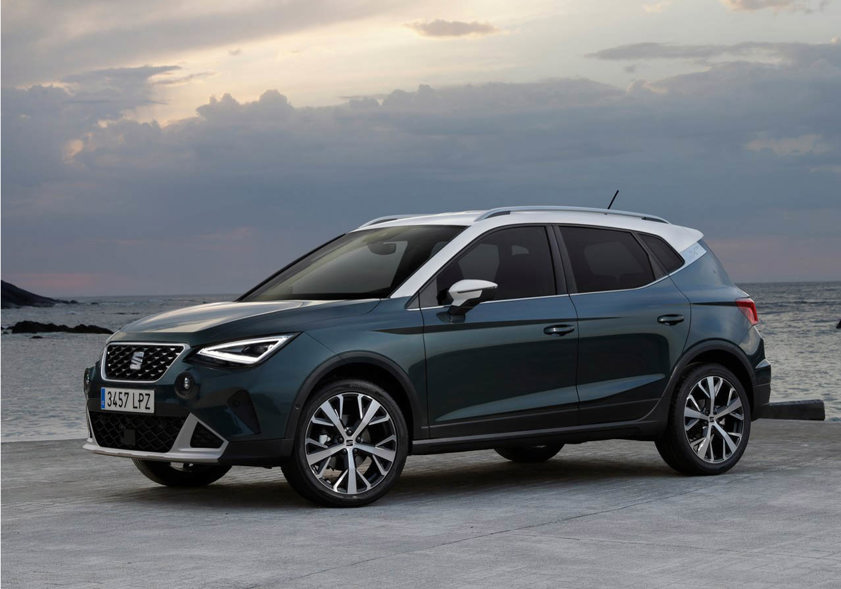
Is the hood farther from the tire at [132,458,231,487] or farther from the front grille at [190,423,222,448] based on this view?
the tire at [132,458,231,487]

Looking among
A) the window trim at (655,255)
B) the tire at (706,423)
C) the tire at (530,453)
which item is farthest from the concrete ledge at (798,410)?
the window trim at (655,255)

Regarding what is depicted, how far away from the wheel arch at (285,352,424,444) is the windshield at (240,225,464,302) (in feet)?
1.63

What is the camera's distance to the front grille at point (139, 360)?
8211mm

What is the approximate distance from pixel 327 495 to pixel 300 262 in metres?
2.33

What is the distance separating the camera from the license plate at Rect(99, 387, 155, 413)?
26.9ft

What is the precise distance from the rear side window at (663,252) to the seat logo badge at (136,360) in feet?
12.7

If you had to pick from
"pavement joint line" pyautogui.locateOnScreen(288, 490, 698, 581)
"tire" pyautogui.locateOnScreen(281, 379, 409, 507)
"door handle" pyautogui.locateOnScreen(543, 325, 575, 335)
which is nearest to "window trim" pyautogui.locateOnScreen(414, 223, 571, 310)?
"door handle" pyautogui.locateOnScreen(543, 325, 575, 335)

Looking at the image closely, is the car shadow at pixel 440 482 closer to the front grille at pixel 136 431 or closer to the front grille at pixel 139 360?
the front grille at pixel 136 431

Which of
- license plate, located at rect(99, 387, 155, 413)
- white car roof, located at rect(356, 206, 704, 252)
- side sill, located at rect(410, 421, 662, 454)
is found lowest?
side sill, located at rect(410, 421, 662, 454)

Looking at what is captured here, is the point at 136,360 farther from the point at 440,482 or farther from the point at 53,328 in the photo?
the point at 53,328

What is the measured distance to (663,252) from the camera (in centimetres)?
1005

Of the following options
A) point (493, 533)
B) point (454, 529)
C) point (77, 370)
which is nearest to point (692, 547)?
point (493, 533)

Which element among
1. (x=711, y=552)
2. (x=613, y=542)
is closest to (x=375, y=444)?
(x=613, y=542)

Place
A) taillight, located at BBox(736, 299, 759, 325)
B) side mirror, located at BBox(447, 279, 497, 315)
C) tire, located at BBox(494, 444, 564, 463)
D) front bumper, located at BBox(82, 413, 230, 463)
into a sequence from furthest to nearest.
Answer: tire, located at BBox(494, 444, 564, 463)
taillight, located at BBox(736, 299, 759, 325)
side mirror, located at BBox(447, 279, 497, 315)
front bumper, located at BBox(82, 413, 230, 463)
